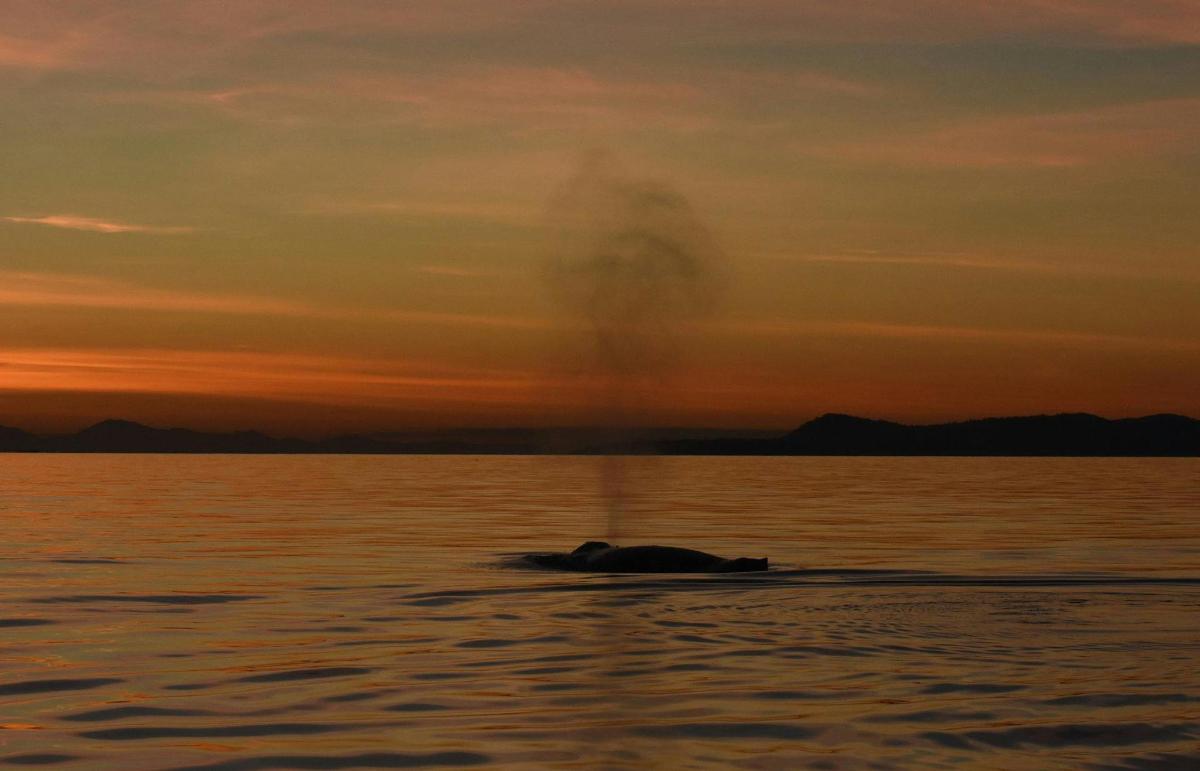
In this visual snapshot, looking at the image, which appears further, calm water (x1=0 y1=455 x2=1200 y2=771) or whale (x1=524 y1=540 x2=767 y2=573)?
whale (x1=524 y1=540 x2=767 y2=573)

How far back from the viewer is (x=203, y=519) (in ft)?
189

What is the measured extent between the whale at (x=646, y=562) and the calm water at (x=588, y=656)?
1329 millimetres

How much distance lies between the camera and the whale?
35.8 m

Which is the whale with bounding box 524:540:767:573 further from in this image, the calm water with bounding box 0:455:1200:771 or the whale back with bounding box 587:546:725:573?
the calm water with bounding box 0:455:1200:771

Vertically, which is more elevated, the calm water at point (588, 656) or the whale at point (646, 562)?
the whale at point (646, 562)

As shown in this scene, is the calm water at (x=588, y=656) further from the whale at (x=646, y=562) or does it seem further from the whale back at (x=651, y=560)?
the whale back at (x=651, y=560)

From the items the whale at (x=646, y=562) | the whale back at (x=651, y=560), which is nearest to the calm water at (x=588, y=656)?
the whale at (x=646, y=562)

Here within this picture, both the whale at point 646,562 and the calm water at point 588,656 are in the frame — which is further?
the whale at point 646,562

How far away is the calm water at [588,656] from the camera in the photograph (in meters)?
15.1

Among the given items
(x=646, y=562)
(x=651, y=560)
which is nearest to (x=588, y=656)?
→ (x=646, y=562)

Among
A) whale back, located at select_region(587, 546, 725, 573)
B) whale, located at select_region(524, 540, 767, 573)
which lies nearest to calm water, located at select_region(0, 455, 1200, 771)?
whale, located at select_region(524, 540, 767, 573)

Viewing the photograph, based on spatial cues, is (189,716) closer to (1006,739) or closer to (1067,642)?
(1006,739)

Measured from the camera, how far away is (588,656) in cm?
2136

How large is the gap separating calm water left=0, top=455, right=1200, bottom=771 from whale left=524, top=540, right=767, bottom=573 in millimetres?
1329
